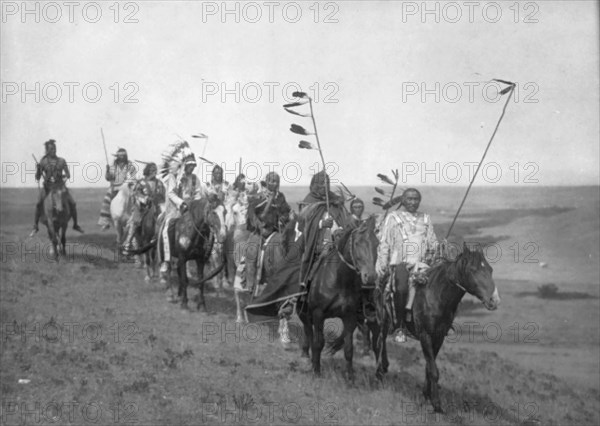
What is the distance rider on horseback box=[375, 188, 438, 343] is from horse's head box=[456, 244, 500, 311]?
103 centimetres

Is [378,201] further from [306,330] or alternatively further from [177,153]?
[177,153]

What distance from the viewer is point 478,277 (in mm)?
13102

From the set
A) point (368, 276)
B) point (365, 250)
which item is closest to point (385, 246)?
point (365, 250)

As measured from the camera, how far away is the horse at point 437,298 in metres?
13.1

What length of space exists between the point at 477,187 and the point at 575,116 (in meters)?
2.99

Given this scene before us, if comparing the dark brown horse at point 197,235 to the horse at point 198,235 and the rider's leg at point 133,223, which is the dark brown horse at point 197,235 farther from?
the rider's leg at point 133,223

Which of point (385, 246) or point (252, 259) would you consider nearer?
point (385, 246)

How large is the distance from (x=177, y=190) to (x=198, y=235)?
4.60 ft

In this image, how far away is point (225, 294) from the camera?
A: 20.8m

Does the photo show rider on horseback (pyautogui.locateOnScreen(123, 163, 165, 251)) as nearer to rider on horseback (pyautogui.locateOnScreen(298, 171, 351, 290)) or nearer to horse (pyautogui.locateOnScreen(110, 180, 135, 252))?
horse (pyautogui.locateOnScreen(110, 180, 135, 252))

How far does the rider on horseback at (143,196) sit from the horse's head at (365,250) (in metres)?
8.54

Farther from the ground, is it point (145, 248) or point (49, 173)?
point (49, 173)

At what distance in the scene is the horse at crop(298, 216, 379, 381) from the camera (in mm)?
14070

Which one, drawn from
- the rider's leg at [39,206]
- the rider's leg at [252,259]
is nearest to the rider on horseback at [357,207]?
the rider's leg at [252,259]
